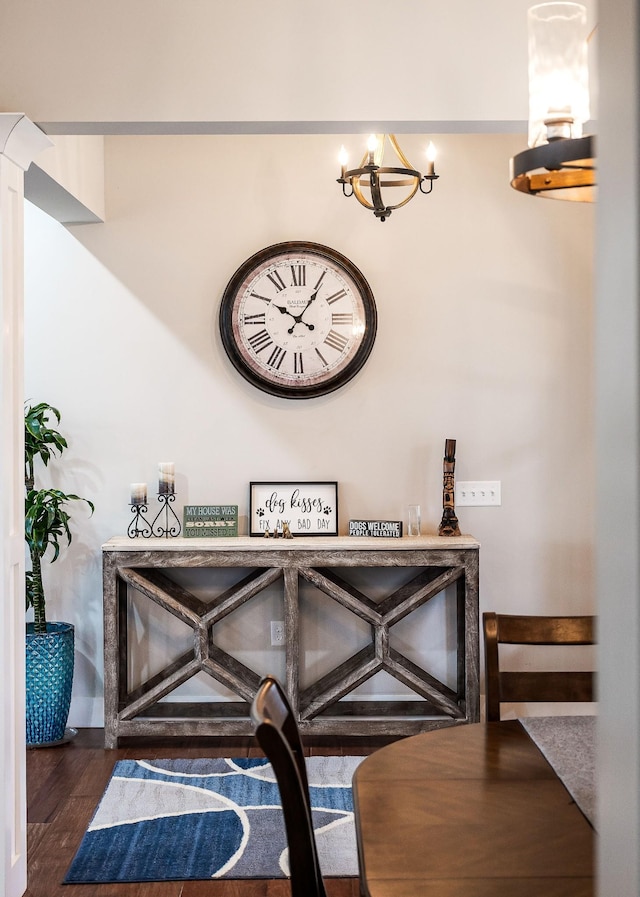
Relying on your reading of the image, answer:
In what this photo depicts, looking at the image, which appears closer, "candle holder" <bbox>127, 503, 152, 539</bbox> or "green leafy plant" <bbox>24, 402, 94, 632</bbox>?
"green leafy plant" <bbox>24, 402, 94, 632</bbox>

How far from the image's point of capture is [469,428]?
4168 mm

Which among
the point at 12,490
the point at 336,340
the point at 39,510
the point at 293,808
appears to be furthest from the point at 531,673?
the point at 39,510

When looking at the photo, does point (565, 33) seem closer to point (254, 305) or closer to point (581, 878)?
point (581, 878)

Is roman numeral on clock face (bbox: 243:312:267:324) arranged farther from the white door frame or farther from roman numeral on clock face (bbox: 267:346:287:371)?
the white door frame

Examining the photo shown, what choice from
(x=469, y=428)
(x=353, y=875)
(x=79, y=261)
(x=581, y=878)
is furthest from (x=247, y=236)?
(x=581, y=878)

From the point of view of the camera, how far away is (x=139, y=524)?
414cm

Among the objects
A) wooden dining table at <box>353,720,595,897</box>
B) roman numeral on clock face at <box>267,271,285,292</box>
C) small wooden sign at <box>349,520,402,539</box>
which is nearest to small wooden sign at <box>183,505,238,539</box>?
small wooden sign at <box>349,520,402,539</box>

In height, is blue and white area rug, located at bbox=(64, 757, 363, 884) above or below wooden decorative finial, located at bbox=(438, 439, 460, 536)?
below

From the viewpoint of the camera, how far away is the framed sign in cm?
408

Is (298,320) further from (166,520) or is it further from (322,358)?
(166,520)

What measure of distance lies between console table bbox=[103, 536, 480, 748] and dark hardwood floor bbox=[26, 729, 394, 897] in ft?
0.30

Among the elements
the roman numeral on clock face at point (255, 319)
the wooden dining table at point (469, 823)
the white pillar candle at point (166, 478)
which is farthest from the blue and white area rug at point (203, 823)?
the roman numeral on clock face at point (255, 319)

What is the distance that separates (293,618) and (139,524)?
2.97ft

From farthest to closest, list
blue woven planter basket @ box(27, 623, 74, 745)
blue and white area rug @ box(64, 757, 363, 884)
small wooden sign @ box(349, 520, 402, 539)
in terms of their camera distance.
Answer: small wooden sign @ box(349, 520, 402, 539)
blue woven planter basket @ box(27, 623, 74, 745)
blue and white area rug @ box(64, 757, 363, 884)
